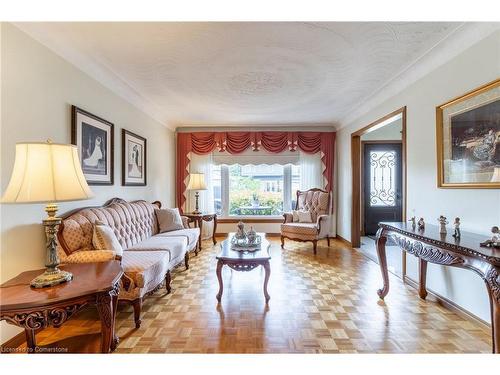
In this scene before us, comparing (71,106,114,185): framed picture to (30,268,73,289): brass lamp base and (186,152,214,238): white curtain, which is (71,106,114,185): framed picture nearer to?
(30,268,73,289): brass lamp base

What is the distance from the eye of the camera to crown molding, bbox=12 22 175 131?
206 centimetres

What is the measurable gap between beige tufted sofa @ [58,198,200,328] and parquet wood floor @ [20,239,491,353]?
0.28 meters

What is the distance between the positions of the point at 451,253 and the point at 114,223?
3.13m

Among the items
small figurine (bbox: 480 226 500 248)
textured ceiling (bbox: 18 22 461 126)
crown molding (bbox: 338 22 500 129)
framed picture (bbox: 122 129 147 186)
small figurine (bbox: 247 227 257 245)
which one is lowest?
small figurine (bbox: 247 227 257 245)

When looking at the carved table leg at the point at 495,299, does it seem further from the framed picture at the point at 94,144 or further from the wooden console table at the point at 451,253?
the framed picture at the point at 94,144

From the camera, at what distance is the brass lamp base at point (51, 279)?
1425 mm

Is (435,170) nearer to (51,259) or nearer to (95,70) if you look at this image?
(51,259)

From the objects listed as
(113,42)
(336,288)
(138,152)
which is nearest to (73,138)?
(113,42)

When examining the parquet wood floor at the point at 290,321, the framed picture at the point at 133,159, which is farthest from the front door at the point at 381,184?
Result: the framed picture at the point at 133,159

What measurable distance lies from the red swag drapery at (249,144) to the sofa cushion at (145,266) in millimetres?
3072

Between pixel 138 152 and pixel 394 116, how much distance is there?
147 inches

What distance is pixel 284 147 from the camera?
5.57 metres

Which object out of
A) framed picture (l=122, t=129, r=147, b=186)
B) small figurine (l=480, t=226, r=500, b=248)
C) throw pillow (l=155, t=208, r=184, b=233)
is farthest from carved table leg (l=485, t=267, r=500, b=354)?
Result: framed picture (l=122, t=129, r=147, b=186)

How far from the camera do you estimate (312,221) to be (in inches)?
192
